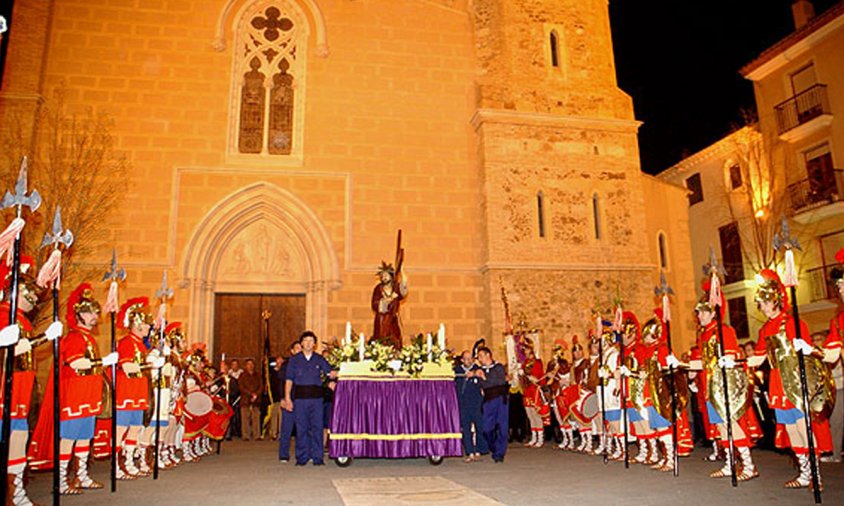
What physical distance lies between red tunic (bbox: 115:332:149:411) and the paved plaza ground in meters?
0.88

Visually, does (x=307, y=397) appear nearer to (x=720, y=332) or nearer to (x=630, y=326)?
(x=630, y=326)

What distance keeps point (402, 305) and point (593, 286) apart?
4.61m

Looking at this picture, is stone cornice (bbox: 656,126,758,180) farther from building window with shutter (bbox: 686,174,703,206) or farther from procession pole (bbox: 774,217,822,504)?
procession pole (bbox: 774,217,822,504)

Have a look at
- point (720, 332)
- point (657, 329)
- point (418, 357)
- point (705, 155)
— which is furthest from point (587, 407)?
point (705, 155)

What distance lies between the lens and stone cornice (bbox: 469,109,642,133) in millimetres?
14680

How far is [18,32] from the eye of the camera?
13.6 meters

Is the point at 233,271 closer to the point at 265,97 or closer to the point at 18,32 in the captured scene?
the point at 265,97

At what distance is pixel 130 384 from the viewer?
23.0ft

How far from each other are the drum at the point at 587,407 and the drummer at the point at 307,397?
13.3 feet

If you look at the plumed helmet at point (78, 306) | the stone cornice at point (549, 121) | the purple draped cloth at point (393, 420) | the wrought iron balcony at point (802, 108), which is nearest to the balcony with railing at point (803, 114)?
the wrought iron balcony at point (802, 108)

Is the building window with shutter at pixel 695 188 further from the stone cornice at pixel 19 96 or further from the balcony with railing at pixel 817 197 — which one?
the stone cornice at pixel 19 96

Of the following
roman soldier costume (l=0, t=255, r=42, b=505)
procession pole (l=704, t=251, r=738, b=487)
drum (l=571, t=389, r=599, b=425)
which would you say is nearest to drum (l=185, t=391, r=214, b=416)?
roman soldier costume (l=0, t=255, r=42, b=505)

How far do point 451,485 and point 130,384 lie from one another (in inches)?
154

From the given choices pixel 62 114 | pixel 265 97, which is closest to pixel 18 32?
pixel 62 114
